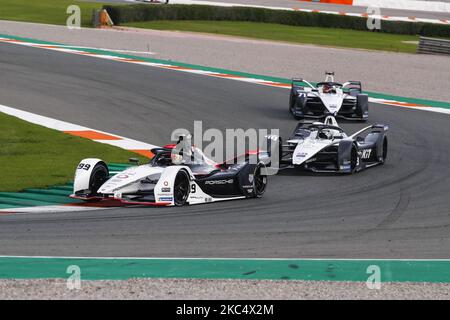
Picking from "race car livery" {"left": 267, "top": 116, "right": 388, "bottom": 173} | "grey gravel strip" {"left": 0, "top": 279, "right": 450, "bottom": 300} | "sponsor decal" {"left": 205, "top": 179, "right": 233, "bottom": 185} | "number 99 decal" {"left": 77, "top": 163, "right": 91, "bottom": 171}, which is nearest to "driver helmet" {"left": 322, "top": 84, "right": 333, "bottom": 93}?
"race car livery" {"left": 267, "top": 116, "right": 388, "bottom": 173}

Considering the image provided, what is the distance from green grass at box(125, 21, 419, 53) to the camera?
44219mm

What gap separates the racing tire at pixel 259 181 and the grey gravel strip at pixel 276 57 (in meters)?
14.3

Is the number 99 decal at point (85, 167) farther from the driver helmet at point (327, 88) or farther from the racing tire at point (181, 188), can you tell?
the driver helmet at point (327, 88)

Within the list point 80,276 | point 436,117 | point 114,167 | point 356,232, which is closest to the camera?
point 80,276

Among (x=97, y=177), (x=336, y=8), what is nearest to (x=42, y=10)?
(x=336, y=8)

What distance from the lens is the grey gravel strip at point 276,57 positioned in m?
32.5

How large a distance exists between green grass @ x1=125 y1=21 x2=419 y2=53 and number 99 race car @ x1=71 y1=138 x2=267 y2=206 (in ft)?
93.0

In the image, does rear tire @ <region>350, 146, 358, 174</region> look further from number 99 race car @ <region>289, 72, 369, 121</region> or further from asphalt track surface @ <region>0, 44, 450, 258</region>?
number 99 race car @ <region>289, 72, 369, 121</region>

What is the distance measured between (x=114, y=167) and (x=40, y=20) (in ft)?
90.0

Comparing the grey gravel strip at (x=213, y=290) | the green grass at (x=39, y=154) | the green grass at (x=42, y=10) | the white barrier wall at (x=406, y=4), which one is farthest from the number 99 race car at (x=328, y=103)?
the white barrier wall at (x=406, y=4)

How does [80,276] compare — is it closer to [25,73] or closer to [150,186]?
[150,186]

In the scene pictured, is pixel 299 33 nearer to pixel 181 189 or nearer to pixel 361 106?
pixel 361 106

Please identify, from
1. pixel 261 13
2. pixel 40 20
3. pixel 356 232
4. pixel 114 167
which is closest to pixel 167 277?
pixel 356 232

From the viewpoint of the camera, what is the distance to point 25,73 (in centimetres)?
2850
